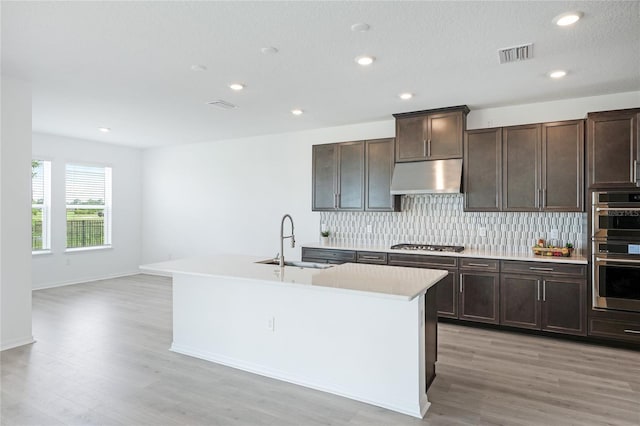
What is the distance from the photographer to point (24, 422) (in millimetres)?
2455

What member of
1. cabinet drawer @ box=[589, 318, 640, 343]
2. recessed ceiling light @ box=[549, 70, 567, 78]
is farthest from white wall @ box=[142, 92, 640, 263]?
cabinet drawer @ box=[589, 318, 640, 343]

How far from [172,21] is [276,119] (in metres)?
2.88

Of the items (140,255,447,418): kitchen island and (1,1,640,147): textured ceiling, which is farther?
(140,255,447,418): kitchen island

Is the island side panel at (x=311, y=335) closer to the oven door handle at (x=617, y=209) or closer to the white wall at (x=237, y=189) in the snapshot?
the oven door handle at (x=617, y=209)

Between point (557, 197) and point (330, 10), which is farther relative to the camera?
point (557, 197)

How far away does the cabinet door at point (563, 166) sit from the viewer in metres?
4.07

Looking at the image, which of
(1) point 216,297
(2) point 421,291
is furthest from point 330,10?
(1) point 216,297

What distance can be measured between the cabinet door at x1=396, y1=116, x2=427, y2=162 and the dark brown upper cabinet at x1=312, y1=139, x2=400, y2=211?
157 mm

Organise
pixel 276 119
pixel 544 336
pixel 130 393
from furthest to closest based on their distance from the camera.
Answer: pixel 276 119
pixel 544 336
pixel 130 393

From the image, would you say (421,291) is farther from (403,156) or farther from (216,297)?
(403,156)

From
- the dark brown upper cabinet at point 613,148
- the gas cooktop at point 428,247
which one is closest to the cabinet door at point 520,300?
the gas cooktop at point 428,247

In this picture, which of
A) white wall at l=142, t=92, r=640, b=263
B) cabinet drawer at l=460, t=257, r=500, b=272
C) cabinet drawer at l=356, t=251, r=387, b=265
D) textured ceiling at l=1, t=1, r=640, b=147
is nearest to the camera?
textured ceiling at l=1, t=1, r=640, b=147

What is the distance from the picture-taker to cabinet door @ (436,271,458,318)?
14.7ft

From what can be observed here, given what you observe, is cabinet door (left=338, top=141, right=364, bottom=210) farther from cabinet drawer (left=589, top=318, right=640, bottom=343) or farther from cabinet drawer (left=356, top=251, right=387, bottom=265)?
cabinet drawer (left=589, top=318, right=640, bottom=343)
